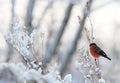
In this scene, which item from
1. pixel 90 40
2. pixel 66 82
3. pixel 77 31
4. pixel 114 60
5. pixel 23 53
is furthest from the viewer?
pixel 114 60

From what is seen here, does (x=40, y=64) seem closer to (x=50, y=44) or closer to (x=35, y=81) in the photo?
(x=35, y=81)

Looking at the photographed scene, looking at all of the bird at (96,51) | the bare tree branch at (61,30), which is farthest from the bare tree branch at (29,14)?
the bird at (96,51)

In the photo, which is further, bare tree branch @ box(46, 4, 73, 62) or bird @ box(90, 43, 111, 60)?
bare tree branch @ box(46, 4, 73, 62)

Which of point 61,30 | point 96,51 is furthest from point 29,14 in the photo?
point 96,51

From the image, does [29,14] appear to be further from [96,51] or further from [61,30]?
[96,51]

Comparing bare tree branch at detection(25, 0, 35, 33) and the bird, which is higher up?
bare tree branch at detection(25, 0, 35, 33)

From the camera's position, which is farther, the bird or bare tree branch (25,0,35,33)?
bare tree branch (25,0,35,33)

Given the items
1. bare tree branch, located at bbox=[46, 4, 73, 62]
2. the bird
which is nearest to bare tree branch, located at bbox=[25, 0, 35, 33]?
bare tree branch, located at bbox=[46, 4, 73, 62]

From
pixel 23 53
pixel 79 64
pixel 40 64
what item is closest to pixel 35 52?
pixel 23 53

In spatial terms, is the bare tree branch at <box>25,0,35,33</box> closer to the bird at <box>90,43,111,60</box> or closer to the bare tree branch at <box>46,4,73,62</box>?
the bare tree branch at <box>46,4,73,62</box>

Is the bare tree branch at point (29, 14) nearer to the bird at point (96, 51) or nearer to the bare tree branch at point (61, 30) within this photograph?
the bare tree branch at point (61, 30)

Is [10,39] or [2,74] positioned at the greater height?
[10,39]
